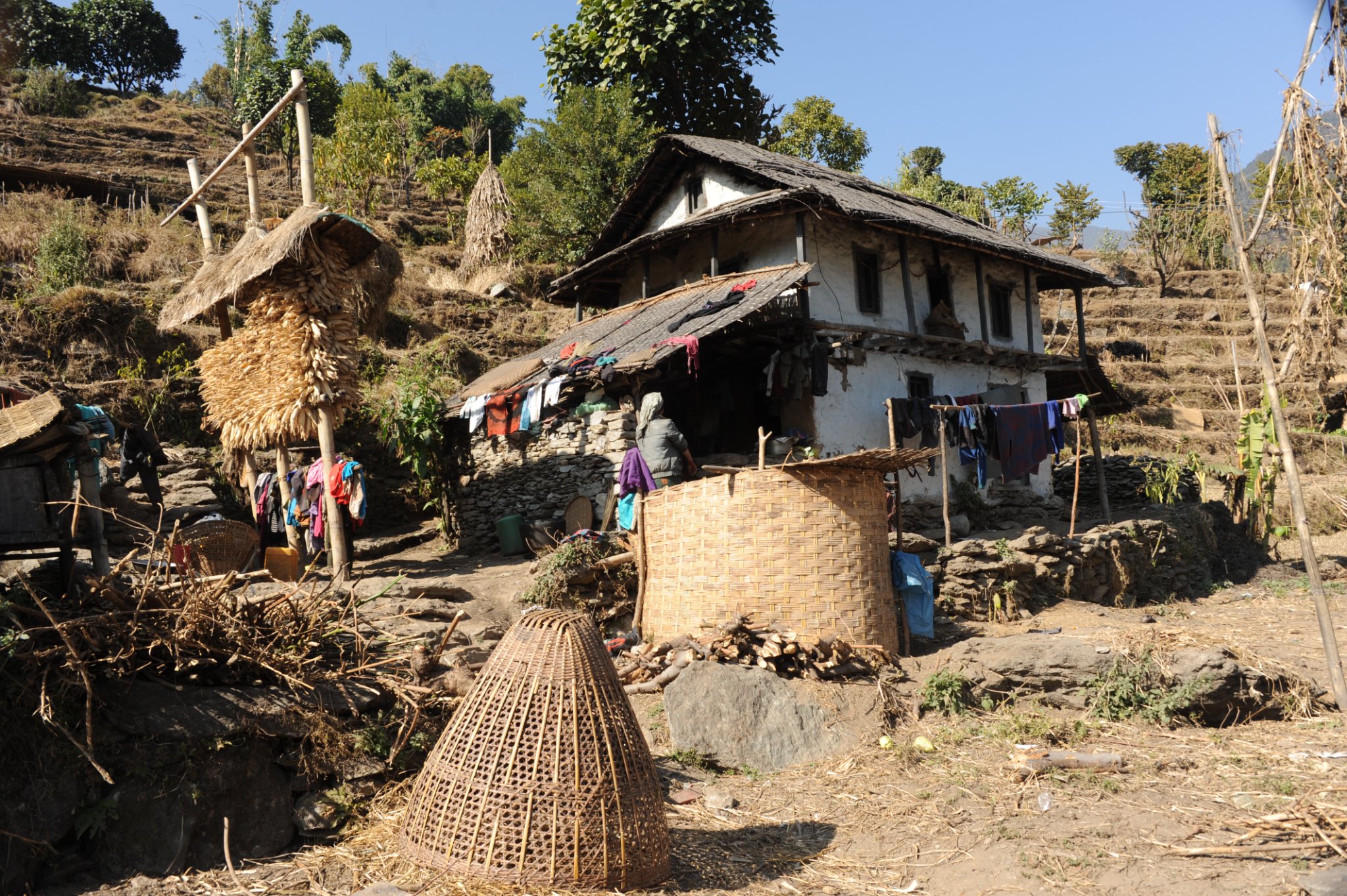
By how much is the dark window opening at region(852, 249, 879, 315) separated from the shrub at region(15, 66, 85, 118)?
3734cm

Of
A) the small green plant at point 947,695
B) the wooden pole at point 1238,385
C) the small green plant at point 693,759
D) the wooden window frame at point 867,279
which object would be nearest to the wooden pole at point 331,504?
the small green plant at point 693,759

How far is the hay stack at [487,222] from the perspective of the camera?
26344mm

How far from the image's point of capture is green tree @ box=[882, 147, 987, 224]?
34.2 meters

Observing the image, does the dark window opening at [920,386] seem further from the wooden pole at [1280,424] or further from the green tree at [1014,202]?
the green tree at [1014,202]

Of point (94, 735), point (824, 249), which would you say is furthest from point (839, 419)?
point (94, 735)

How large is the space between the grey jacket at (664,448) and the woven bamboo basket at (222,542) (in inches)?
172

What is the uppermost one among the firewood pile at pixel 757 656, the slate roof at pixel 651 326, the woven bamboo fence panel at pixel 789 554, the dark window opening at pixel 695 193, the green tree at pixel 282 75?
the green tree at pixel 282 75

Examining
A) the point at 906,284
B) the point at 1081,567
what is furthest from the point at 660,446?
the point at 906,284

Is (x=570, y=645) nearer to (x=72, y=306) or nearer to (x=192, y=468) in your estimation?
(x=192, y=468)

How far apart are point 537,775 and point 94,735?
2.32 m

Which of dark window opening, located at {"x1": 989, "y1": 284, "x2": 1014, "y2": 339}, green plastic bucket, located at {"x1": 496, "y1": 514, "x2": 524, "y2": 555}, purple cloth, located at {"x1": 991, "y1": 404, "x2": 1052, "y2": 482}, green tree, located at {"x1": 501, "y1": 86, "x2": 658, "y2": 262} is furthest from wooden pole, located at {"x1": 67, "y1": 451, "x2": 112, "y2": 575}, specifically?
green tree, located at {"x1": 501, "y1": 86, "x2": 658, "y2": 262}

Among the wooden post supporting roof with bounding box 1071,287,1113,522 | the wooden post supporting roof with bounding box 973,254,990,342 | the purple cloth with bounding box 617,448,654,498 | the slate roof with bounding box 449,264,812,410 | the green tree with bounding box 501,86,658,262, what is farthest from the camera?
the green tree with bounding box 501,86,658,262

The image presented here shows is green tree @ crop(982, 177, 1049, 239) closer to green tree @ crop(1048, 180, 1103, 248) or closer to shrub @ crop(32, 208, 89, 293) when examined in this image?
green tree @ crop(1048, 180, 1103, 248)

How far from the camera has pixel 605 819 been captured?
4.42m
